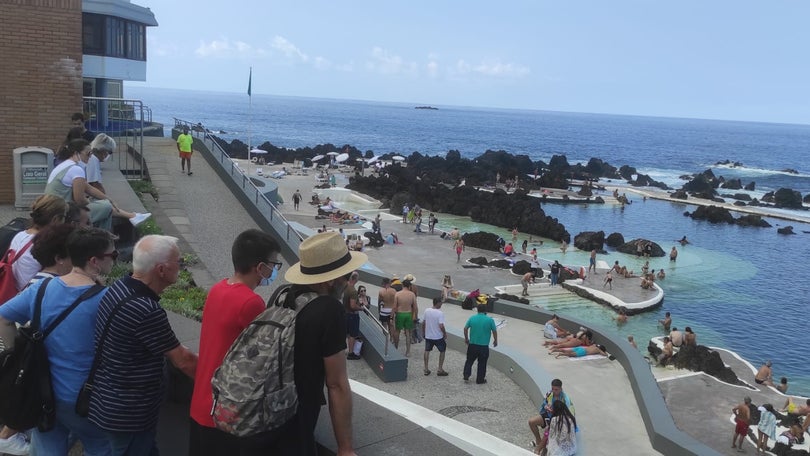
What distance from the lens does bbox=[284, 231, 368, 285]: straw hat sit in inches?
112

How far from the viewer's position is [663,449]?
436 inches

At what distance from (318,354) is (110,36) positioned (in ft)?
95.1

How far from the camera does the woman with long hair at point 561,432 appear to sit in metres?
9.04

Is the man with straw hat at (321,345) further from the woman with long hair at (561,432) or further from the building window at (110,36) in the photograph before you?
the building window at (110,36)

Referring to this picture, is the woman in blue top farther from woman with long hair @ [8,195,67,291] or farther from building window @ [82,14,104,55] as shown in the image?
building window @ [82,14,104,55]

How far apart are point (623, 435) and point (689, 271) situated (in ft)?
87.7

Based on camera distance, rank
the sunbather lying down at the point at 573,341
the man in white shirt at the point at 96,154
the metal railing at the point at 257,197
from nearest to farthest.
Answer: the man in white shirt at the point at 96,154 → the metal railing at the point at 257,197 → the sunbather lying down at the point at 573,341

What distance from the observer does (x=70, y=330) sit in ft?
10.6

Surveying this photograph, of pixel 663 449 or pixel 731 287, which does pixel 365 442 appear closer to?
pixel 663 449

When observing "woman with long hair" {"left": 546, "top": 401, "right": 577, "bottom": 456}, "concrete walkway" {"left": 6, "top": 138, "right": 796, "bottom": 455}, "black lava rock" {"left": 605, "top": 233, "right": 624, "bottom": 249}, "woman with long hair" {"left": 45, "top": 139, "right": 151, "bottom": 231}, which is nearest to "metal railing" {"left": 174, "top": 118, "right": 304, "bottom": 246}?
"concrete walkway" {"left": 6, "top": 138, "right": 796, "bottom": 455}

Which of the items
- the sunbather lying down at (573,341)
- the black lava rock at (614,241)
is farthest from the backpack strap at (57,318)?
the black lava rock at (614,241)

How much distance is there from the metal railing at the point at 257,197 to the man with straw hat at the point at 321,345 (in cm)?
1006

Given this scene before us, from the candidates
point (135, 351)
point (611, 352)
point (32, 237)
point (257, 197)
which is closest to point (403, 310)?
point (257, 197)

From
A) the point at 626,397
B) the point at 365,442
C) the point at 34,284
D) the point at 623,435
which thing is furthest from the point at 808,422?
the point at 34,284
